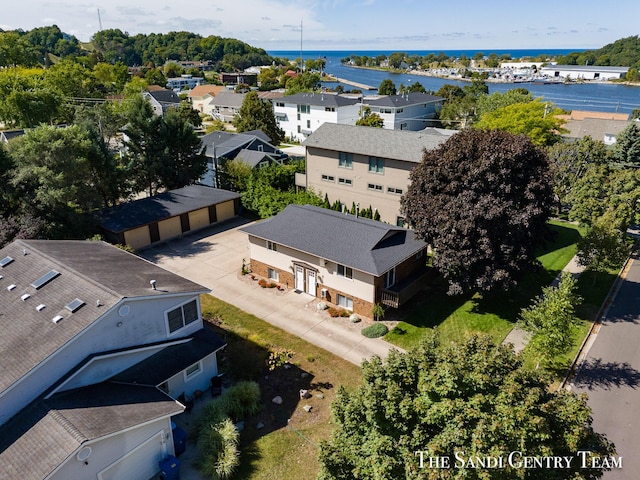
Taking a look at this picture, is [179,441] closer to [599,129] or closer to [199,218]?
[199,218]

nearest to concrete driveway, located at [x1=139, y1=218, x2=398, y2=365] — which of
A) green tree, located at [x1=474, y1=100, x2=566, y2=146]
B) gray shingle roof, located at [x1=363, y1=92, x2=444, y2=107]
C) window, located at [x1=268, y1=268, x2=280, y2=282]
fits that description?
window, located at [x1=268, y1=268, x2=280, y2=282]

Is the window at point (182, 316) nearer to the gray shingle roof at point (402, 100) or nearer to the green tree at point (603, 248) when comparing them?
the green tree at point (603, 248)

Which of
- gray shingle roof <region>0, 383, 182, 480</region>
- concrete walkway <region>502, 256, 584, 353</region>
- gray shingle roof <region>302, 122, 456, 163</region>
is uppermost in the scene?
gray shingle roof <region>302, 122, 456, 163</region>

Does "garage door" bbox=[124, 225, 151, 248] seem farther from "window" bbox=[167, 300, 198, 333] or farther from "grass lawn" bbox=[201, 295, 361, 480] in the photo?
"window" bbox=[167, 300, 198, 333]

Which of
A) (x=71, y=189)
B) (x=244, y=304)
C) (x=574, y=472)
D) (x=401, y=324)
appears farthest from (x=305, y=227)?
(x=574, y=472)

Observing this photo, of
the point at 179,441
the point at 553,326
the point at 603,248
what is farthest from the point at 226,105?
the point at 553,326

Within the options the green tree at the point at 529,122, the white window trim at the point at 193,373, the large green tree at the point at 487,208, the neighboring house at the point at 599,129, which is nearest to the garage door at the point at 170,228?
the white window trim at the point at 193,373
